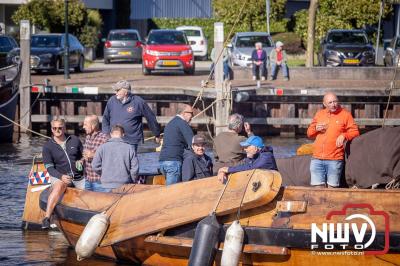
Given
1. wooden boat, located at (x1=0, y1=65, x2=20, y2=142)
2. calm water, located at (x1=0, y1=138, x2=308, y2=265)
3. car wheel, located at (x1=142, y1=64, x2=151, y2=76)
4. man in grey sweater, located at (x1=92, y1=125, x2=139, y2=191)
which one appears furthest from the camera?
car wheel, located at (x1=142, y1=64, x2=151, y2=76)

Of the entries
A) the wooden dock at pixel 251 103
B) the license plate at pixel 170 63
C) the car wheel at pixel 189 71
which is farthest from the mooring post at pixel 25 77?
the car wheel at pixel 189 71

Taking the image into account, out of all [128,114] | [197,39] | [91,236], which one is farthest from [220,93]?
[197,39]

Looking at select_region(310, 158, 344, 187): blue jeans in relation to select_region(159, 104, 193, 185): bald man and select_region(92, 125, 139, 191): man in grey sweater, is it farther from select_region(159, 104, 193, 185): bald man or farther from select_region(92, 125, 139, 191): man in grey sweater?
select_region(92, 125, 139, 191): man in grey sweater

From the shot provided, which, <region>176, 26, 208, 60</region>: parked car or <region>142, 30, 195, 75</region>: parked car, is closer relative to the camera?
<region>142, 30, 195, 75</region>: parked car

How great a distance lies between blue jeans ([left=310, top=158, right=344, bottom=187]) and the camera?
12664 millimetres

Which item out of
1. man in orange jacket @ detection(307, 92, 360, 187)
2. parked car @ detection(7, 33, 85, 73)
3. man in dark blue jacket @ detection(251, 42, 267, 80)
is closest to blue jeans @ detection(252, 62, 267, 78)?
man in dark blue jacket @ detection(251, 42, 267, 80)

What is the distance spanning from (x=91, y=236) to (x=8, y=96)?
13.7 metres

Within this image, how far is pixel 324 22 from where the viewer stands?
48531 millimetres

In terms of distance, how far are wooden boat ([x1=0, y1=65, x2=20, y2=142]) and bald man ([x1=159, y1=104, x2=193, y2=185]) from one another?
11671 mm

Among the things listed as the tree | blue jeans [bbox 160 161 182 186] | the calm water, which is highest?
the tree

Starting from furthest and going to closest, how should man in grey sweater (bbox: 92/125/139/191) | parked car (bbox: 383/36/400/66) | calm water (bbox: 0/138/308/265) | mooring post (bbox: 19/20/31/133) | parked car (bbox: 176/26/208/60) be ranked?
parked car (bbox: 176/26/208/60) < parked car (bbox: 383/36/400/66) < mooring post (bbox: 19/20/31/133) < calm water (bbox: 0/138/308/265) < man in grey sweater (bbox: 92/125/139/191)

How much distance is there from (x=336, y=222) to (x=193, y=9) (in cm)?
4733

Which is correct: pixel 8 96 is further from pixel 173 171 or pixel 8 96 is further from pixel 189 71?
pixel 173 171

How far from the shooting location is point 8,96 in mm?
25125
